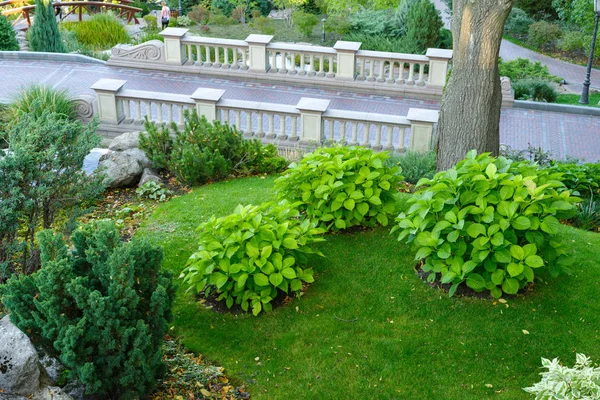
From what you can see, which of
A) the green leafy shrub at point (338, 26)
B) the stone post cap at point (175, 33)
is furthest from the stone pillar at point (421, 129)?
the green leafy shrub at point (338, 26)

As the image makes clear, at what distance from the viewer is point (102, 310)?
536 centimetres

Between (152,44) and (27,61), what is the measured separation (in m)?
3.89

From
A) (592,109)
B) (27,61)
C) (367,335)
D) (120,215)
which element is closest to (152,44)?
(27,61)

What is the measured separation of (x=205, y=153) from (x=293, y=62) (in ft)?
28.8

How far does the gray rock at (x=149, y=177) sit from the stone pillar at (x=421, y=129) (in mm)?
4804

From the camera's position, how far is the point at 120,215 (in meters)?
9.98

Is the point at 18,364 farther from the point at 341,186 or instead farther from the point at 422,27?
the point at 422,27

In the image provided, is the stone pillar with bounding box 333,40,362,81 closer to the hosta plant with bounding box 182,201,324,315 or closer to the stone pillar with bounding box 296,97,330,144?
the stone pillar with bounding box 296,97,330,144

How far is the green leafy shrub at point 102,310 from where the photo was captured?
537 cm

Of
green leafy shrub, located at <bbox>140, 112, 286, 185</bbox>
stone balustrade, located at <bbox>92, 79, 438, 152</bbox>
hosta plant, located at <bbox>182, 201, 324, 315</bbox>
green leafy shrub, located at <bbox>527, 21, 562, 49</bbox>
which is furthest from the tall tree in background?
green leafy shrub, located at <bbox>527, 21, 562, 49</bbox>

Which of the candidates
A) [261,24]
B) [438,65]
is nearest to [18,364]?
[438,65]

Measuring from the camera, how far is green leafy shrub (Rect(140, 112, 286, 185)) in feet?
35.7

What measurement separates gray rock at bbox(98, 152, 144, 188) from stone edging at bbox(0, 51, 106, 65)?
32.9ft

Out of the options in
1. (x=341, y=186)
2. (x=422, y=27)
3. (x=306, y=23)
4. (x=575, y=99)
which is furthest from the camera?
(x=306, y=23)
